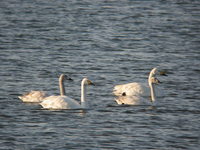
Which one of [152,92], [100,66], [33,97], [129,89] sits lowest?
[100,66]

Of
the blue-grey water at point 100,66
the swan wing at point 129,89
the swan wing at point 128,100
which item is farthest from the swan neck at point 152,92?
the swan wing at point 129,89

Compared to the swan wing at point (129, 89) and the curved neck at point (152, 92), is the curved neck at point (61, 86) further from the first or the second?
the curved neck at point (152, 92)

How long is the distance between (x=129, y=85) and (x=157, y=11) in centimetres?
2320

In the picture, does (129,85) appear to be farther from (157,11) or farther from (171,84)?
(157,11)

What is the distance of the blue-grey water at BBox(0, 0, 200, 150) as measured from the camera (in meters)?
19.4

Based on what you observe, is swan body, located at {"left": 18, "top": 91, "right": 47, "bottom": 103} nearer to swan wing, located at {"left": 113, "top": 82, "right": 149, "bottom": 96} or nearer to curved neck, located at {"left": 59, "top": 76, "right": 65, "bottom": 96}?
curved neck, located at {"left": 59, "top": 76, "right": 65, "bottom": 96}

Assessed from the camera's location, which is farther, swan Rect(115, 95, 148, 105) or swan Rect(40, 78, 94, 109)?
swan Rect(115, 95, 148, 105)

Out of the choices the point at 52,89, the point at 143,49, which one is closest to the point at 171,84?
the point at 52,89

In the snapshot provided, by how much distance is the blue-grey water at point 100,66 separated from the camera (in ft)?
63.6

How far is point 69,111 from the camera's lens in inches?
875

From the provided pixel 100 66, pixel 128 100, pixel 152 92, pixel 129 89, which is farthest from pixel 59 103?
pixel 100 66

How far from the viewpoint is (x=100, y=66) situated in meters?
29.5

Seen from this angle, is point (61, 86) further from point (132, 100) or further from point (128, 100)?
point (132, 100)

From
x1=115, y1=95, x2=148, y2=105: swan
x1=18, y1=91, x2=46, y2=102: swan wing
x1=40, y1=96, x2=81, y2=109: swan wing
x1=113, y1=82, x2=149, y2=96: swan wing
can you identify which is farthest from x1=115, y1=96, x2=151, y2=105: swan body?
x1=18, y1=91, x2=46, y2=102: swan wing
